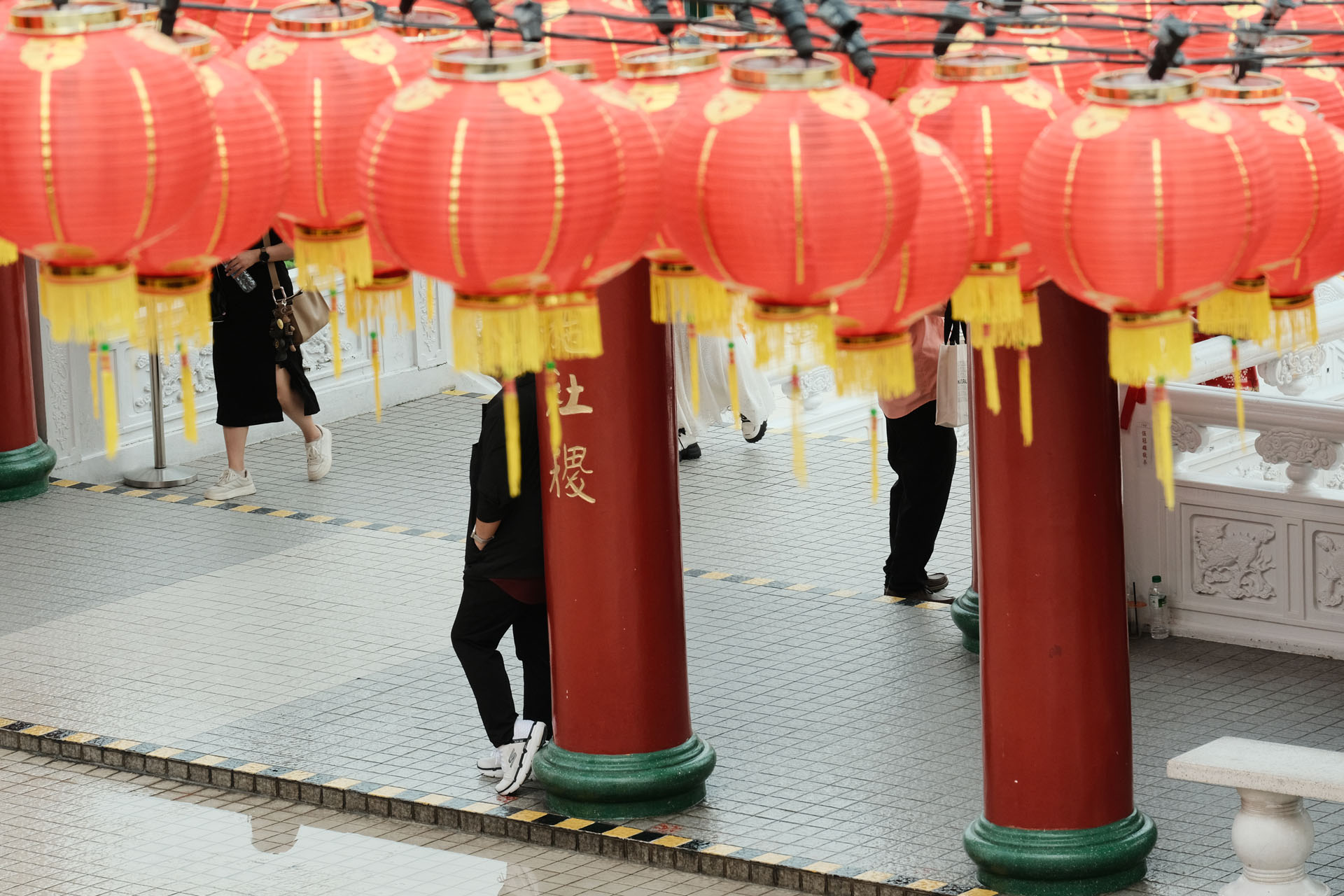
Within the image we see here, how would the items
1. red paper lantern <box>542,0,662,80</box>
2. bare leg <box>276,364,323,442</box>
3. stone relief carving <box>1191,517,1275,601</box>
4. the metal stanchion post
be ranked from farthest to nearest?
the metal stanchion post
bare leg <box>276,364,323,442</box>
stone relief carving <box>1191,517,1275,601</box>
red paper lantern <box>542,0,662,80</box>

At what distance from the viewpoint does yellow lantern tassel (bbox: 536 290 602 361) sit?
4.98m

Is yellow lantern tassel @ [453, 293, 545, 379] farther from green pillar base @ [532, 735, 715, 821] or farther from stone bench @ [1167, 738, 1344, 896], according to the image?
green pillar base @ [532, 735, 715, 821]

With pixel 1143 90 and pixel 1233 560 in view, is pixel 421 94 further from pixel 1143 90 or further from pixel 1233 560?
pixel 1233 560

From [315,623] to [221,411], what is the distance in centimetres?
230

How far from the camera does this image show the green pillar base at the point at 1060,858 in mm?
7844

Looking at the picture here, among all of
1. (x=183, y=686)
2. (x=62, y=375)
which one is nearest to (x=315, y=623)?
(x=183, y=686)

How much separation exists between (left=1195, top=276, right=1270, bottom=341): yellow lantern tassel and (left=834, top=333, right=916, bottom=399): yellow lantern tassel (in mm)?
747

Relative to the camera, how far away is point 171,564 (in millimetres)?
12320

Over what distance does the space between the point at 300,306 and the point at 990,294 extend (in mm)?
7941

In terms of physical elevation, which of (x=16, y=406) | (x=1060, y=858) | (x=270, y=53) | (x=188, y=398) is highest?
(x=270, y=53)

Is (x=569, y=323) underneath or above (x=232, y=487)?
above

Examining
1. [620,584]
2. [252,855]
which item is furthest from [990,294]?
[252,855]

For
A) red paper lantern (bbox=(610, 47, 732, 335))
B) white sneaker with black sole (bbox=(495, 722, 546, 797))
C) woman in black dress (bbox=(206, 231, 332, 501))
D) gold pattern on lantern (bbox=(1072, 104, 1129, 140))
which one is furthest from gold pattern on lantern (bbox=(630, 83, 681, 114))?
woman in black dress (bbox=(206, 231, 332, 501))

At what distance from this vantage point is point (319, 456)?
→ 1378 cm
